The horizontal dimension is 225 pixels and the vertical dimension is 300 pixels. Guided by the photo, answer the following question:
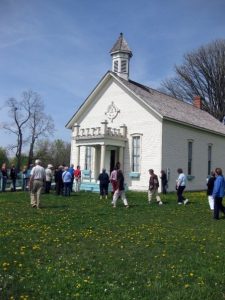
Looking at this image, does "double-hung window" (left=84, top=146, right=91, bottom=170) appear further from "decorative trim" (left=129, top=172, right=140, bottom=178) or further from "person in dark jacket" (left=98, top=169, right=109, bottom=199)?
"person in dark jacket" (left=98, top=169, right=109, bottom=199)

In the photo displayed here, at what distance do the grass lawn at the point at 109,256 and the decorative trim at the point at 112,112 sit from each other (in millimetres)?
17373

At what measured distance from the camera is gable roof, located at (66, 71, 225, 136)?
100ft

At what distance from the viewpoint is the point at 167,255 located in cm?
933

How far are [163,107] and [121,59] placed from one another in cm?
623

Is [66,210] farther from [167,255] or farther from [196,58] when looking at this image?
[196,58]


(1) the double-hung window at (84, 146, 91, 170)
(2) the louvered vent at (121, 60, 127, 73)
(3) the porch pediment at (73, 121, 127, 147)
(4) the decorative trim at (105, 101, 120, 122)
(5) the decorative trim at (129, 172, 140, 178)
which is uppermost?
(2) the louvered vent at (121, 60, 127, 73)

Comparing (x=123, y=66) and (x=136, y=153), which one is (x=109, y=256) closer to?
(x=136, y=153)

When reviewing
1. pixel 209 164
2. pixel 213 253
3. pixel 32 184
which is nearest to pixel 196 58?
pixel 209 164

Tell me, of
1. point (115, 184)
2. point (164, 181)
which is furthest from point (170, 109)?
point (115, 184)

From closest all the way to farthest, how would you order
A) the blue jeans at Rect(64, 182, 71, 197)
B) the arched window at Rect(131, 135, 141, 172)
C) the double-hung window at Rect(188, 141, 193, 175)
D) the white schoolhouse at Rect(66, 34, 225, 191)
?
the blue jeans at Rect(64, 182, 71, 197), the white schoolhouse at Rect(66, 34, 225, 191), the arched window at Rect(131, 135, 141, 172), the double-hung window at Rect(188, 141, 193, 175)

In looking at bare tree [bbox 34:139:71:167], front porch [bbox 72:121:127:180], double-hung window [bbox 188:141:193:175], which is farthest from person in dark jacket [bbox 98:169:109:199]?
bare tree [bbox 34:139:71:167]

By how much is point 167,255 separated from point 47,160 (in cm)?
6369

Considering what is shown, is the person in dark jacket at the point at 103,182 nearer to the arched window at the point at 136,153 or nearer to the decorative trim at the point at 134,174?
the decorative trim at the point at 134,174

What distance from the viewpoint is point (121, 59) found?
35.2 metres
